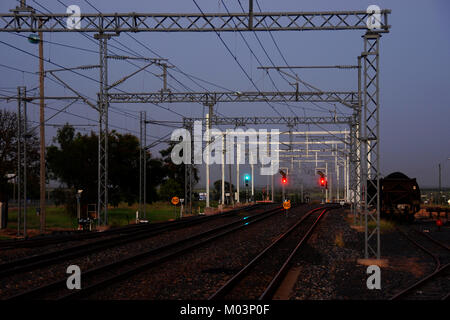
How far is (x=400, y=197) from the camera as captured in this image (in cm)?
3553

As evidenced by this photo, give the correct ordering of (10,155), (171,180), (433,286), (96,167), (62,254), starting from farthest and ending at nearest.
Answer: (171,180)
(96,167)
(10,155)
(62,254)
(433,286)

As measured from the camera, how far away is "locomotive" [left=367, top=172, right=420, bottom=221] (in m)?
35.4

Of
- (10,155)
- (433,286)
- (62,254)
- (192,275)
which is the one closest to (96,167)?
(10,155)

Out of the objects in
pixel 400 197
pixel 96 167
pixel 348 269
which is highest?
pixel 96 167

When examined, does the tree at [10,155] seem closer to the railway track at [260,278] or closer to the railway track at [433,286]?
the railway track at [260,278]

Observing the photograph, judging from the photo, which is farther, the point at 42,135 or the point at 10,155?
the point at 10,155

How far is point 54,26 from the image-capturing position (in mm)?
19547

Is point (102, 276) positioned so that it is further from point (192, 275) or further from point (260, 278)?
point (260, 278)

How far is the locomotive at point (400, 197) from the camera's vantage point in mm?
35375

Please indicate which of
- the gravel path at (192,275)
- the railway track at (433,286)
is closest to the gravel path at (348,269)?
the railway track at (433,286)

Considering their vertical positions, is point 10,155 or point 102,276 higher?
point 10,155

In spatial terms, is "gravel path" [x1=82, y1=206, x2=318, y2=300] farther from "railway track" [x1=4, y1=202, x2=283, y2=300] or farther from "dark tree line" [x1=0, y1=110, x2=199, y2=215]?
"dark tree line" [x1=0, y1=110, x2=199, y2=215]

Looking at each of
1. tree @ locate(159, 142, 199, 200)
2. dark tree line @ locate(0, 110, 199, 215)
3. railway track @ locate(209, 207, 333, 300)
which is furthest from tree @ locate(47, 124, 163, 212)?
railway track @ locate(209, 207, 333, 300)
